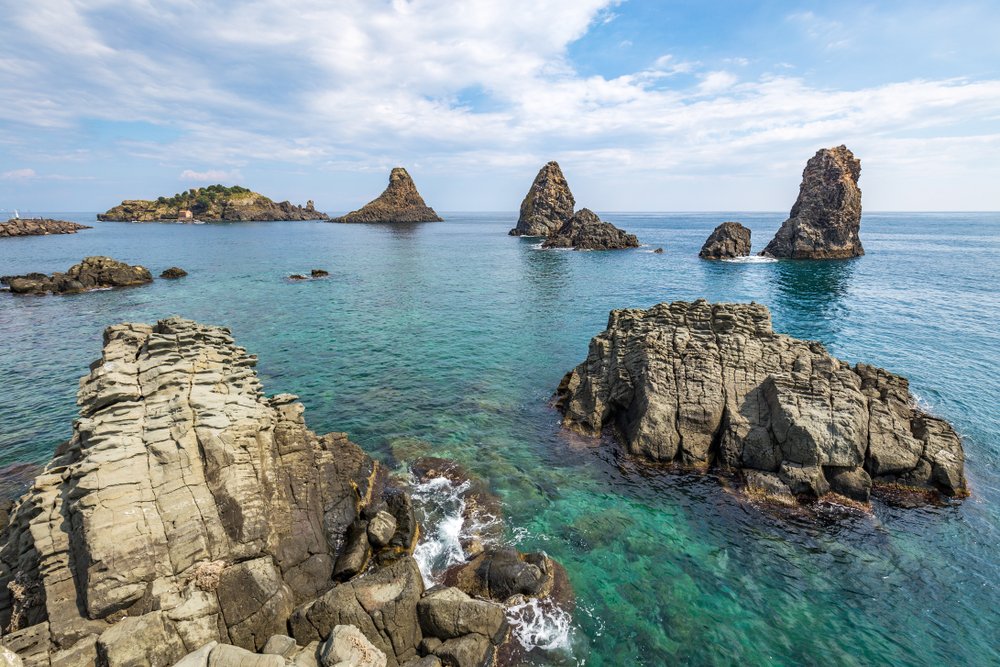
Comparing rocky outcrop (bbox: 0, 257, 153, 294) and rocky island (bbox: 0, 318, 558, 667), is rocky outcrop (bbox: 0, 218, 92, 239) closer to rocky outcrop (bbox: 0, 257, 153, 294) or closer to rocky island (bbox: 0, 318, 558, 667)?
rocky outcrop (bbox: 0, 257, 153, 294)

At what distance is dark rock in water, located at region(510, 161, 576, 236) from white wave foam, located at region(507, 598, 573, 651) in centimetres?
16550

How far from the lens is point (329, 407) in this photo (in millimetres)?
31141

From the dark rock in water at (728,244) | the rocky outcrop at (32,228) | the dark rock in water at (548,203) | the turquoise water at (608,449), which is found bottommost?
the turquoise water at (608,449)

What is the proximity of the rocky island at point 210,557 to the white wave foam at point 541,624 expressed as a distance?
1.60 ft

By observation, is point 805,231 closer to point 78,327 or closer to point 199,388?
point 199,388

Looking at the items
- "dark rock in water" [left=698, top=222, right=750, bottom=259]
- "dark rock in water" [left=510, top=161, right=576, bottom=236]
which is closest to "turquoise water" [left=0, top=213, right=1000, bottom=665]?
"dark rock in water" [left=698, top=222, right=750, bottom=259]

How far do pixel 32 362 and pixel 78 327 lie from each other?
41.6 ft

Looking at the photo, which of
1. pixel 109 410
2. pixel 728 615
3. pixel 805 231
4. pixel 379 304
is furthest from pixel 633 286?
pixel 109 410

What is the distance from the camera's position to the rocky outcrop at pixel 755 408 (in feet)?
73.5

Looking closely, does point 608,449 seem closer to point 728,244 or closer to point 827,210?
point 728,244

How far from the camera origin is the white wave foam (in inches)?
600

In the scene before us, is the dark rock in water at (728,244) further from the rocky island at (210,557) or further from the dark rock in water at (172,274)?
the dark rock in water at (172,274)

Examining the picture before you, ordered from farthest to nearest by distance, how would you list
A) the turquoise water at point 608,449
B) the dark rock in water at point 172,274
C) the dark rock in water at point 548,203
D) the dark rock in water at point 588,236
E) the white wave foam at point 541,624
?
the dark rock in water at point 548,203 → the dark rock in water at point 588,236 → the dark rock in water at point 172,274 → the turquoise water at point 608,449 → the white wave foam at point 541,624

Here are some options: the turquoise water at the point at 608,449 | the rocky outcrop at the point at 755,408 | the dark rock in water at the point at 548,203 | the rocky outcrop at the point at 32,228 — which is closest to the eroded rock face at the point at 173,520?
the turquoise water at the point at 608,449
